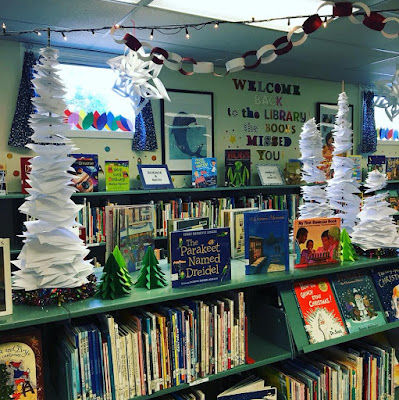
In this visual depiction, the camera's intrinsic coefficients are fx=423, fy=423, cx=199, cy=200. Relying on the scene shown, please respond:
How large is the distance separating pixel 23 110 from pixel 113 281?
8.99ft

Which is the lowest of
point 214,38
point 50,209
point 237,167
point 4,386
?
point 4,386

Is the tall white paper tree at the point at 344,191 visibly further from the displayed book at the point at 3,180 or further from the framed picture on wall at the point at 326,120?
the framed picture on wall at the point at 326,120

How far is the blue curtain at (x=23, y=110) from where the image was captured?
3820mm

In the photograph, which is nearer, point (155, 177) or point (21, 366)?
point (21, 366)

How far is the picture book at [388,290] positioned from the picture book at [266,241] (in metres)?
0.65

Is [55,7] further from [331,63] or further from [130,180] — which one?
[331,63]

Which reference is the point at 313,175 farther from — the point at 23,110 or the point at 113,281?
the point at 23,110

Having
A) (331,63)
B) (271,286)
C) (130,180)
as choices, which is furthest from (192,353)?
(331,63)

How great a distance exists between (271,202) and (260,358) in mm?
3033

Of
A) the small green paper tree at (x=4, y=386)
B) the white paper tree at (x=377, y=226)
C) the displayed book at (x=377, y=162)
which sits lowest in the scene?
the small green paper tree at (x=4, y=386)

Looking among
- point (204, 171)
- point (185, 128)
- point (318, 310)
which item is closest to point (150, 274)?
point (318, 310)

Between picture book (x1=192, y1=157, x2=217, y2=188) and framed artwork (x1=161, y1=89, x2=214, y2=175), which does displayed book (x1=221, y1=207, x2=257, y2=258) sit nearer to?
picture book (x1=192, y1=157, x2=217, y2=188)

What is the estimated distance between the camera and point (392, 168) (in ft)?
19.4

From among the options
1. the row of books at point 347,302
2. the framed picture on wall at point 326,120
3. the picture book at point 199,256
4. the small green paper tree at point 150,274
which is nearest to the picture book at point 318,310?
the row of books at point 347,302
